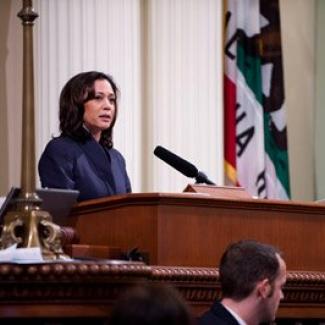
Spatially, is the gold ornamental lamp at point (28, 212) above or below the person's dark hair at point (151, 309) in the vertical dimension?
above

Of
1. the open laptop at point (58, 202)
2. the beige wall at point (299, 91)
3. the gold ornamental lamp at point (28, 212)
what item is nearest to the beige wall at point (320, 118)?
the beige wall at point (299, 91)

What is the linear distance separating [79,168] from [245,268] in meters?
1.19

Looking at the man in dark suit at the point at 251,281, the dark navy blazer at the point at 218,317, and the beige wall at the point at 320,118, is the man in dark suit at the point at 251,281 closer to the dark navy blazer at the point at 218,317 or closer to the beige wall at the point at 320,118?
the dark navy blazer at the point at 218,317

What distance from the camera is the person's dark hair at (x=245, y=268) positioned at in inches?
174

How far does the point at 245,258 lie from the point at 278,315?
0.70 m

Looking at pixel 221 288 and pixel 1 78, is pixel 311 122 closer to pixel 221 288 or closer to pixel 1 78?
pixel 1 78

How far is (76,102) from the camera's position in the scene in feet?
18.1

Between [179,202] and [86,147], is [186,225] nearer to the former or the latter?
[179,202]

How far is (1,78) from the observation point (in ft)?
25.1

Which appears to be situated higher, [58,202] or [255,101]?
[255,101]

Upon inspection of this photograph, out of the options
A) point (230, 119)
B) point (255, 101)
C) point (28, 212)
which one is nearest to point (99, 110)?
point (28, 212)

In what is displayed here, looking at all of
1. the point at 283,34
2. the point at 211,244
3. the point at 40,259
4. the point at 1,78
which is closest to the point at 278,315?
the point at 211,244

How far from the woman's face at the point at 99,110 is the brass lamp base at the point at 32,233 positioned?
6.11 ft

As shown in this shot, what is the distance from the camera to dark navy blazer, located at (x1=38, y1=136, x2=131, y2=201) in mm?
5301
